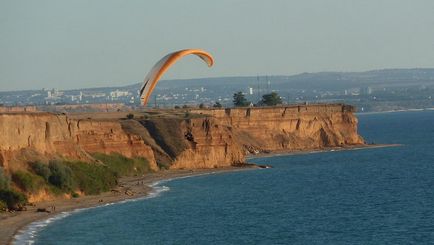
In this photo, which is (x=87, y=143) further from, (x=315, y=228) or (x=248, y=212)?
(x=315, y=228)

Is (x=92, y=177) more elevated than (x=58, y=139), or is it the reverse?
(x=58, y=139)

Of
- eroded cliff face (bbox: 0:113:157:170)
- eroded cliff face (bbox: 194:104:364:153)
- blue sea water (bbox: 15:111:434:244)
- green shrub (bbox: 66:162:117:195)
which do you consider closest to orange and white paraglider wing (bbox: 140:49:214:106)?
blue sea water (bbox: 15:111:434:244)

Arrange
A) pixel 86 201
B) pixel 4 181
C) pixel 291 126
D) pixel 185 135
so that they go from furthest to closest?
pixel 291 126
pixel 185 135
pixel 86 201
pixel 4 181

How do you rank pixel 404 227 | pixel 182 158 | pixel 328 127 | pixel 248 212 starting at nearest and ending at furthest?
pixel 404 227 < pixel 248 212 < pixel 182 158 < pixel 328 127

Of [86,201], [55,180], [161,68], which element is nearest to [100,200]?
[86,201]

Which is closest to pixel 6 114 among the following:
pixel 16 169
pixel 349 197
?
pixel 16 169

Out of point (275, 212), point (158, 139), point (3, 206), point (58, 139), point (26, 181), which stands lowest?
point (275, 212)

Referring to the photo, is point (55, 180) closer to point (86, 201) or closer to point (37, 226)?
point (86, 201)
